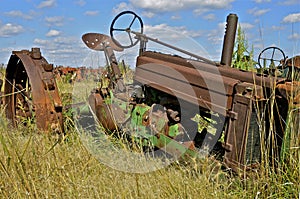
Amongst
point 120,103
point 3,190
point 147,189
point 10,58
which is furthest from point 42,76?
point 147,189

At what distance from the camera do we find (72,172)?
9.23 ft

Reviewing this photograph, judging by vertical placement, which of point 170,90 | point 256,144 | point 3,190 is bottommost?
point 3,190

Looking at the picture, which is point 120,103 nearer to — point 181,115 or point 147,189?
point 181,115

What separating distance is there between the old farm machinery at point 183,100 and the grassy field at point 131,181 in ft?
0.45

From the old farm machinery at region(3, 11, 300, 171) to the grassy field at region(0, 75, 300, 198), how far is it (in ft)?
0.45

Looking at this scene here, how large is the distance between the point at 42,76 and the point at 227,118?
1.71 metres

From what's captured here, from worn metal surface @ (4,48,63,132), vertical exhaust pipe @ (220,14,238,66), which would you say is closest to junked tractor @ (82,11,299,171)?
vertical exhaust pipe @ (220,14,238,66)

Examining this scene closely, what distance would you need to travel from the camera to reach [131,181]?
2736 millimetres

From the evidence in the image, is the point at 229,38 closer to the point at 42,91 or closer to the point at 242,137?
the point at 242,137

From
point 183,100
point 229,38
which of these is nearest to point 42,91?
point 183,100

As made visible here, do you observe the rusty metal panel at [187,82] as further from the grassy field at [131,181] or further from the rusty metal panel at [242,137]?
the grassy field at [131,181]

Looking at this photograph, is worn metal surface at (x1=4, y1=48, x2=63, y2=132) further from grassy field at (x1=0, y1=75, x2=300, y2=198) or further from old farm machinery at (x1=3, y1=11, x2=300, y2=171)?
grassy field at (x1=0, y1=75, x2=300, y2=198)

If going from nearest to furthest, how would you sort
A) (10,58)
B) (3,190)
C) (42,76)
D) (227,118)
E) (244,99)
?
(3,190)
(244,99)
(227,118)
(42,76)
(10,58)

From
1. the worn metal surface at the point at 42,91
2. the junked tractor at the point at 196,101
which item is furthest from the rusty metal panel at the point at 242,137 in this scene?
the worn metal surface at the point at 42,91
